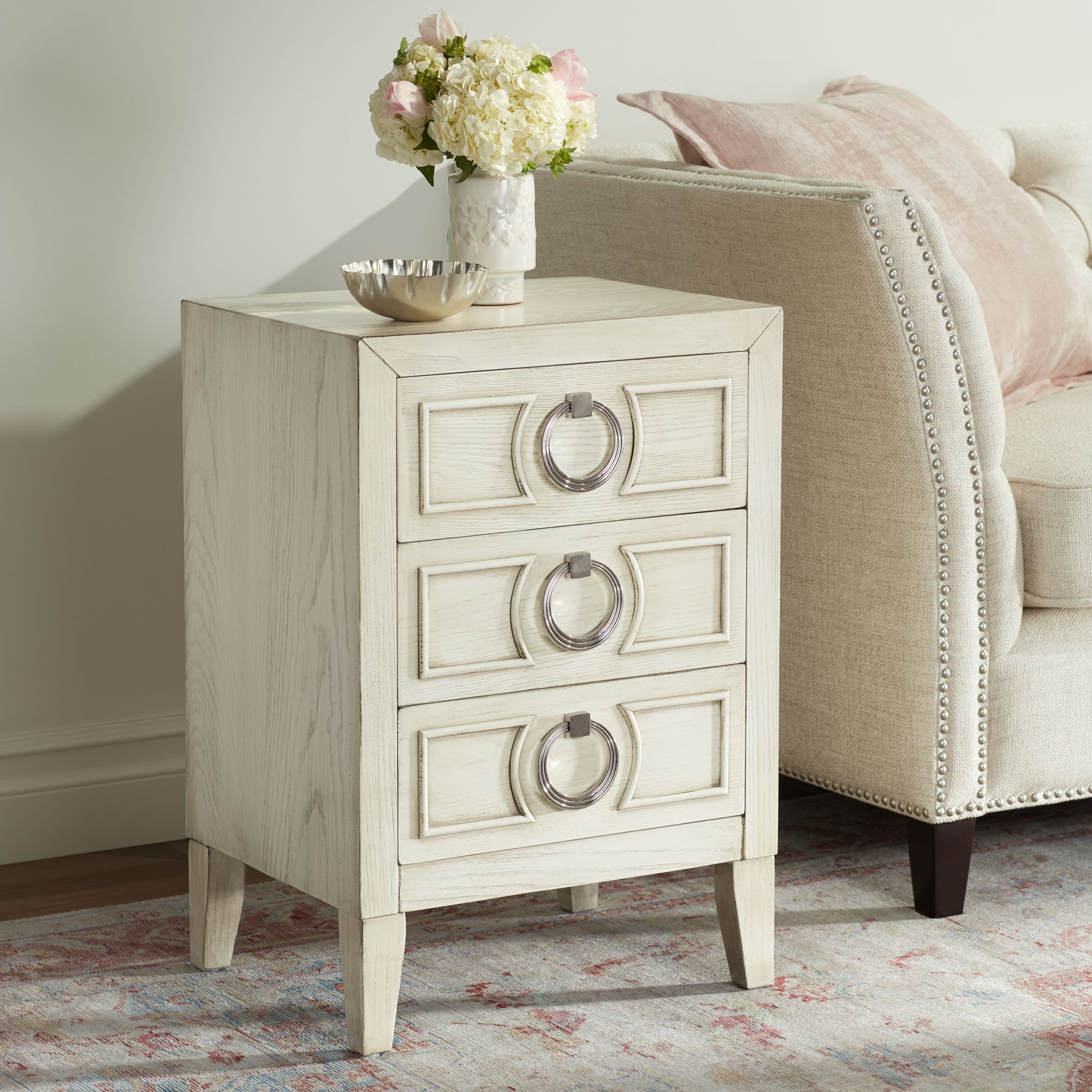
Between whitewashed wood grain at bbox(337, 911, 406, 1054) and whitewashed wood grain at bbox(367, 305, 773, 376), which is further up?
whitewashed wood grain at bbox(367, 305, 773, 376)

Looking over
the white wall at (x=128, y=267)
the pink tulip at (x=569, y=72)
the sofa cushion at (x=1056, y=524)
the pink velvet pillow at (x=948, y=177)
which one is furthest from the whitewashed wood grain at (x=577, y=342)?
the white wall at (x=128, y=267)

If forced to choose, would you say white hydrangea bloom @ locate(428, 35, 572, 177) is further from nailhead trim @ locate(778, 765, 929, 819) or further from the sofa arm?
nailhead trim @ locate(778, 765, 929, 819)

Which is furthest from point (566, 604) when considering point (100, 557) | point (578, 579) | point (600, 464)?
point (100, 557)

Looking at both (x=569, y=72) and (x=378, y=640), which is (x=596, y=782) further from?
(x=569, y=72)

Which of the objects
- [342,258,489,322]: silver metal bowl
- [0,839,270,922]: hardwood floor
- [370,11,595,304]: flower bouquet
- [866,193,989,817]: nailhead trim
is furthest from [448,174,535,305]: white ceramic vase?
[0,839,270,922]: hardwood floor

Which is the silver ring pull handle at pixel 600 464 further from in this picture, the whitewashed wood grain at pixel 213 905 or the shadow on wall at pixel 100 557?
the shadow on wall at pixel 100 557

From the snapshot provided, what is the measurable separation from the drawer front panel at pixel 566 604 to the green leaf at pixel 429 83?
0.43 meters

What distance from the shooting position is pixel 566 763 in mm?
1507

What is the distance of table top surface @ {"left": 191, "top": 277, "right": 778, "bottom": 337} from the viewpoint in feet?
4.71

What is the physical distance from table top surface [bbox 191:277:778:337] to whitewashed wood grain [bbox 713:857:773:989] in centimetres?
53

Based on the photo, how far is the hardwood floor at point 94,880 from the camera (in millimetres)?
1858

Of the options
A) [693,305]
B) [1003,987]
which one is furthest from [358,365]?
[1003,987]

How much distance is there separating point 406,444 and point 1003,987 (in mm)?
→ 777

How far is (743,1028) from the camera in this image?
1529 millimetres
